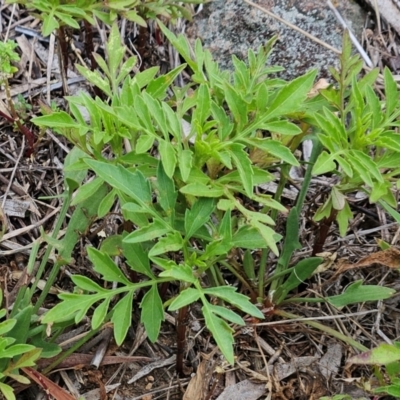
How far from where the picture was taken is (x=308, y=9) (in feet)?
8.33

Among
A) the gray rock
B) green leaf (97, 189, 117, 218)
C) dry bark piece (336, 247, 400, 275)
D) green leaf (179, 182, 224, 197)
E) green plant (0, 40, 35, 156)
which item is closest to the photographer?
green leaf (179, 182, 224, 197)

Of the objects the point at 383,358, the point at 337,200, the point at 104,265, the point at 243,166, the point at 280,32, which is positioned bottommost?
the point at 383,358

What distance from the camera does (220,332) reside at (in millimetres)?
1433

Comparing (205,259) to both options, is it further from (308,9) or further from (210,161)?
(308,9)

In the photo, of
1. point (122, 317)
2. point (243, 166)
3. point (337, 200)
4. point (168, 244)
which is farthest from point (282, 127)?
point (122, 317)

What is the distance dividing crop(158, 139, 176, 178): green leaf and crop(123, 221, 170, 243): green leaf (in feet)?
0.44

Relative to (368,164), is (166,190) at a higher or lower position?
lower

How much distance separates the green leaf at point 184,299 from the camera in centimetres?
137

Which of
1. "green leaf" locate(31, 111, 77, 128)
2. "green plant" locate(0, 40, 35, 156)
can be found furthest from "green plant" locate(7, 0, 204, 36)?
"green leaf" locate(31, 111, 77, 128)

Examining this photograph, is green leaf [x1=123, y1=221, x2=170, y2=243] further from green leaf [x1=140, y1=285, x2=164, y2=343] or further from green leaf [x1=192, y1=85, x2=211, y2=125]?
green leaf [x1=192, y1=85, x2=211, y2=125]

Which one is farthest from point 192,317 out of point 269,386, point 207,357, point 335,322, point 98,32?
point 98,32

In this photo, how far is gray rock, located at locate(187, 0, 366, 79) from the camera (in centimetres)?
246

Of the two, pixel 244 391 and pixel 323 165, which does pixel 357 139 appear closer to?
pixel 323 165

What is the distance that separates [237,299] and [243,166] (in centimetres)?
33
